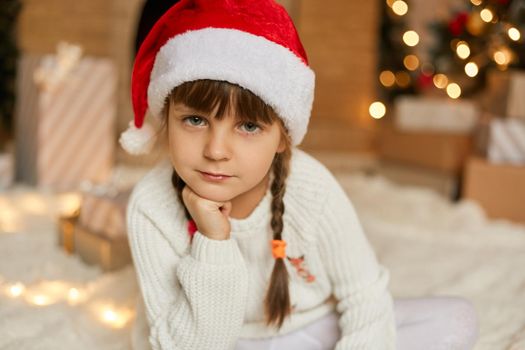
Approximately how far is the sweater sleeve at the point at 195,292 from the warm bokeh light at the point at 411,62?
2891mm

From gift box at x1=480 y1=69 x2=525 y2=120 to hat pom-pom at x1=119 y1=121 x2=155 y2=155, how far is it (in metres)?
1.65

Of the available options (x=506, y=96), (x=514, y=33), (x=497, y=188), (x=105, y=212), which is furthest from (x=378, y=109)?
(x=105, y=212)

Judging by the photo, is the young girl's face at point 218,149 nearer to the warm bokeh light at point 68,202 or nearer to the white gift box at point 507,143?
the warm bokeh light at point 68,202

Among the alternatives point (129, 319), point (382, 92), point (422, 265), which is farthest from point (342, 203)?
point (382, 92)

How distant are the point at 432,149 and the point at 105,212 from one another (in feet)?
5.07

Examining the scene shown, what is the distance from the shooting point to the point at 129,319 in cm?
117

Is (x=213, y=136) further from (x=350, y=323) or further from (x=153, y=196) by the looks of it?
(x=350, y=323)

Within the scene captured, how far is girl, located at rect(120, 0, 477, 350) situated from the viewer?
77 centimetres

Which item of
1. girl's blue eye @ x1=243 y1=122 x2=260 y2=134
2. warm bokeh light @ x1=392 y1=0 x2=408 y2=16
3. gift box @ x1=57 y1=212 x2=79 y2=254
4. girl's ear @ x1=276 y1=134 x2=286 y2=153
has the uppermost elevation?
warm bokeh light @ x1=392 y1=0 x2=408 y2=16

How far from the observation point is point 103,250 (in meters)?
1.42

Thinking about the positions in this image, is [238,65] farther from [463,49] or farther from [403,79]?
[403,79]

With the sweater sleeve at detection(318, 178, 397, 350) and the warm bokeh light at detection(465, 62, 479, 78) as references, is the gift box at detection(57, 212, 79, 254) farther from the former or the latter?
the warm bokeh light at detection(465, 62, 479, 78)

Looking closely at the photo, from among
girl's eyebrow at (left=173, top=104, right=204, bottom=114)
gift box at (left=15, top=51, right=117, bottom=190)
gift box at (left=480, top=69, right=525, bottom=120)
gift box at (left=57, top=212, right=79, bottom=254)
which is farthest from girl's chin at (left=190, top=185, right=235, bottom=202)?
gift box at (left=480, top=69, right=525, bottom=120)

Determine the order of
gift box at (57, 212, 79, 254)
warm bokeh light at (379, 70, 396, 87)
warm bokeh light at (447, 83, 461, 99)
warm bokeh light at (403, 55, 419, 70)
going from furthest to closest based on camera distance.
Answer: warm bokeh light at (379, 70, 396, 87) → warm bokeh light at (403, 55, 419, 70) → warm bokeh light at (447, 83, 461, 99) → gift box at (57, 212, 79, 254)
